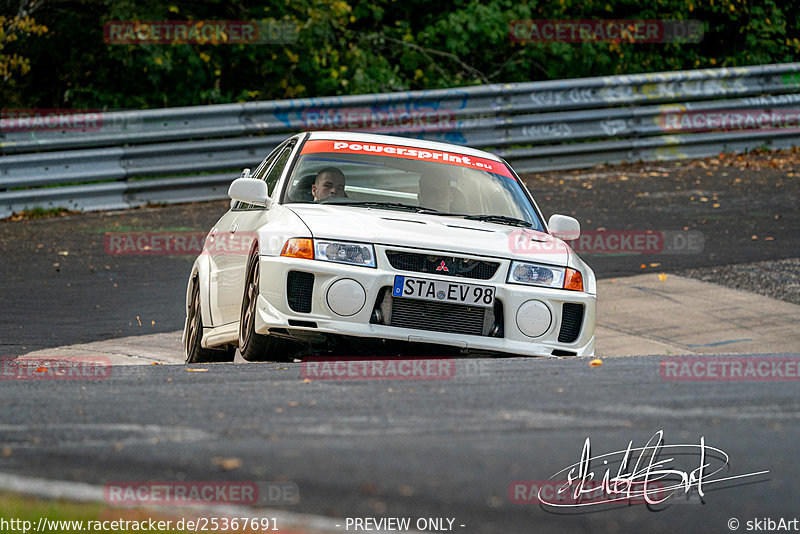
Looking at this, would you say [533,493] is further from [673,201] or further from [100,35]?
[100,35]

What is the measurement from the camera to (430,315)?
20.5 ft

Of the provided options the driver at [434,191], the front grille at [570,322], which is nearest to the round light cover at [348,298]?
the front grille at [570,322]

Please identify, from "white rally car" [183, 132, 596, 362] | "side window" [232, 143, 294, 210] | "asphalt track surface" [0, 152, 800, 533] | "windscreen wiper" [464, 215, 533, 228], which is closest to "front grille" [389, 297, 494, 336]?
"white rally car" [183, 132, 596, 362]

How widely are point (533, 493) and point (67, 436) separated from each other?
67.0 inches

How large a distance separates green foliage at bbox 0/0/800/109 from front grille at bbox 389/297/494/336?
11009 mm

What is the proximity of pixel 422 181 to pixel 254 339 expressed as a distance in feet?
5.53

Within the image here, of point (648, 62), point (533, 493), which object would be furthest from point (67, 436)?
point (648, 62)

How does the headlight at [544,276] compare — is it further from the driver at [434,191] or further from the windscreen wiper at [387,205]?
the driver at [434,191]

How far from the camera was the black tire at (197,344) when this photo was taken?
7.89m

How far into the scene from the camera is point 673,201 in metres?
14.6

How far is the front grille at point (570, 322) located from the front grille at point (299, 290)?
146 cm

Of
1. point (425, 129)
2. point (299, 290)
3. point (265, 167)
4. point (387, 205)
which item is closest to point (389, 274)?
point (299, 290)

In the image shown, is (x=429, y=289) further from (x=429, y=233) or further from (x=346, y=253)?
(x=346, y=253)

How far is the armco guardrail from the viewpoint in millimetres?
13789
